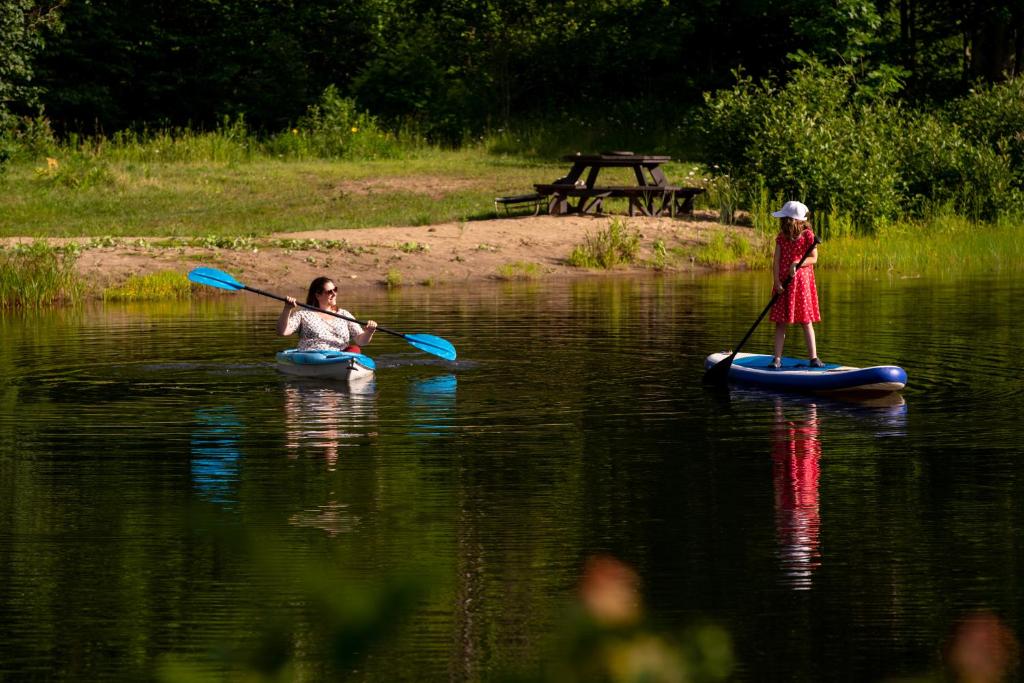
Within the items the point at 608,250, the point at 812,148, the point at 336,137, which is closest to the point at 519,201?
the point at 608,250

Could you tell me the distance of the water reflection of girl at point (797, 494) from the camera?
8.29m

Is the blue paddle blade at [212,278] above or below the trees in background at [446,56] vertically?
below

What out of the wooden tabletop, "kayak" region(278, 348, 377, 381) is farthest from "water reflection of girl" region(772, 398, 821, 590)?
the wooden tabletop

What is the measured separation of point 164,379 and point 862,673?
10.8 meters

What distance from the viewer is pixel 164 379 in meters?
16.2

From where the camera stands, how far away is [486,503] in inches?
390

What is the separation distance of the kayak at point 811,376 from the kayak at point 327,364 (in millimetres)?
3058

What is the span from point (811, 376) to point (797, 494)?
4.79m

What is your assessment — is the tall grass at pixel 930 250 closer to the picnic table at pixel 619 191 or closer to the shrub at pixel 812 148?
the shrub at pixel 812 148

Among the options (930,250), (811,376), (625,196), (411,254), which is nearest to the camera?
(811,376)

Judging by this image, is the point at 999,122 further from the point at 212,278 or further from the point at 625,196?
the point at 212,278

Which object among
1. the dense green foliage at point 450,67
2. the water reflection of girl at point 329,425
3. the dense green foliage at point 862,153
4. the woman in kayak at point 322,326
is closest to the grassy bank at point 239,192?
the dense green foliage at point 450,67

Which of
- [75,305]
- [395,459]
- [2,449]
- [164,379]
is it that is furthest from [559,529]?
[75,305]

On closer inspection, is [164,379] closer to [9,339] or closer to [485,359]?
[485,359]
